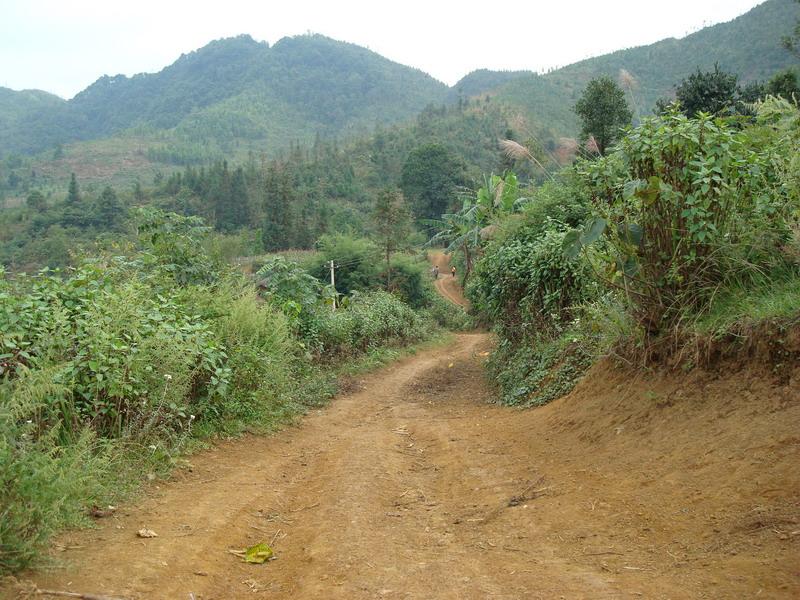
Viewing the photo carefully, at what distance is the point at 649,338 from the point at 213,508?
4.64m

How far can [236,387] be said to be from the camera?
928cm

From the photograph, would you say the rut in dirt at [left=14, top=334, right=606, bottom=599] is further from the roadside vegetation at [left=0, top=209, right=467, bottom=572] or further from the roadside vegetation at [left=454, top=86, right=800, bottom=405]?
the roadside vegetation at [left=454, top=86, right=800, bottom=405]

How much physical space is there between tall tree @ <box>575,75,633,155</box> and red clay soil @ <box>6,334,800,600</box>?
62.5ft

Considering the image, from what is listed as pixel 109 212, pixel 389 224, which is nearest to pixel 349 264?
pixel 389 224

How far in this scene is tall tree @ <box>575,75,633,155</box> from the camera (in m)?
24.3

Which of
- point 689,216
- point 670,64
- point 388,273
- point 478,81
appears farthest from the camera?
point 478,81

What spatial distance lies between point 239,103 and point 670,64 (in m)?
109

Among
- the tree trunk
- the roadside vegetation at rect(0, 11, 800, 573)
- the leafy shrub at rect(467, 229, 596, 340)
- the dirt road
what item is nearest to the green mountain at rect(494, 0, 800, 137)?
the tree trunk

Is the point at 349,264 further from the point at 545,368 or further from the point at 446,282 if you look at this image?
the point at 545,368

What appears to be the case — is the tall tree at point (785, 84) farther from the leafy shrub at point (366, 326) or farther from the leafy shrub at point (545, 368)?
the leafy shrub at point (366, 326)

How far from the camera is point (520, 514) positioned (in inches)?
202

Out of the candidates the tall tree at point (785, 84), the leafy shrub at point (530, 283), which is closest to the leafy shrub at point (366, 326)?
the leafy shrub at point (530, 283)

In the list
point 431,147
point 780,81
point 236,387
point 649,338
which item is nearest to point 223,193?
point 431,147

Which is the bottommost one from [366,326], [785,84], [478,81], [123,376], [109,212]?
[366,326]
